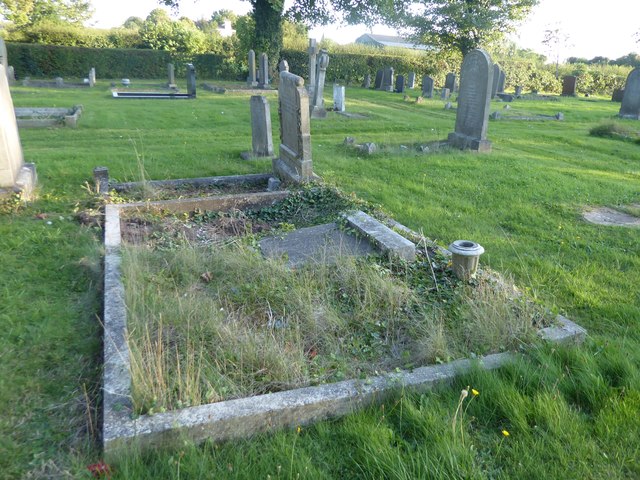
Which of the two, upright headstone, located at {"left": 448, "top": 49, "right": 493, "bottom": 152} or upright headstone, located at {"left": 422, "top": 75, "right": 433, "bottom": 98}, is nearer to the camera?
upright headstone, located at {"left": 448, "top": 49, "right": 493, "bottom": 152}

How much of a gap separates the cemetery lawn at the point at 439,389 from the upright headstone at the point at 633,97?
33.3ft

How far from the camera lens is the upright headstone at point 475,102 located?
398 inches

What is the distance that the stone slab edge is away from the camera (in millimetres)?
4414

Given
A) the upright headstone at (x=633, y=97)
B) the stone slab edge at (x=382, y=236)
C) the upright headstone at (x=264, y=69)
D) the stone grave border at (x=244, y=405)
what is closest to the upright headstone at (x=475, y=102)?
the stone slab edge at (x=382, y=236)

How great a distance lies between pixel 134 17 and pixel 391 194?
91009mm

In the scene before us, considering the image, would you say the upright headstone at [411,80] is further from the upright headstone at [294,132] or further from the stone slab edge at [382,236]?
the stone slab edge at [382,236]

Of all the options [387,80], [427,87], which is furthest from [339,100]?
[387,80]

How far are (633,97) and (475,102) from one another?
456 inches

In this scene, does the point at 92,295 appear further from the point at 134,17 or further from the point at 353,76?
the point at 134,17

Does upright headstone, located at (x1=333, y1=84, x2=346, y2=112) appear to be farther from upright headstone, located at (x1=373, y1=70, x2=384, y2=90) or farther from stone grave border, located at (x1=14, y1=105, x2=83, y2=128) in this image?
upright headstone, located at (x1=373, y1=70, x2=384, y2=90)

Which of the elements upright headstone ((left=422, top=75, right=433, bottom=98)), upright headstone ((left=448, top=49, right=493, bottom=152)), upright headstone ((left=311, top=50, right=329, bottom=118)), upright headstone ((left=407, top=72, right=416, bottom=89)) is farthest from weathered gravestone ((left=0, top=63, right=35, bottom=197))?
upright headstone ((left=407, top=72, right=416, bottom=89))

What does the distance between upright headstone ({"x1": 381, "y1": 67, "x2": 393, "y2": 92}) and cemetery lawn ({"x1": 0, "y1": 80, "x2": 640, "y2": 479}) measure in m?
20.9

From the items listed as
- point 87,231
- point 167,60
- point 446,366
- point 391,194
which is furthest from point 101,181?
point 167,60

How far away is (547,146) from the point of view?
40.1 feet
